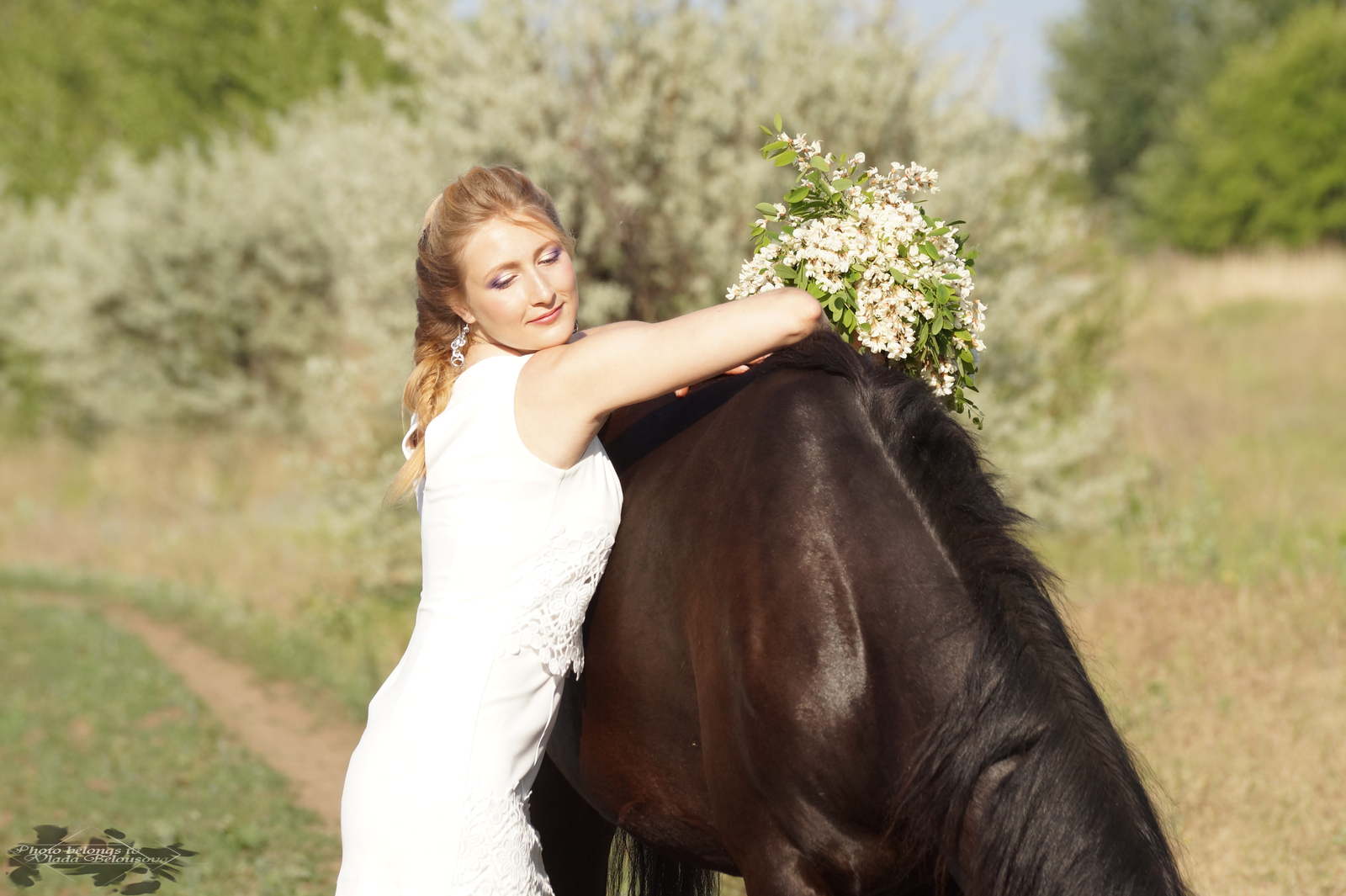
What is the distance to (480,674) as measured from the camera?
2328mm

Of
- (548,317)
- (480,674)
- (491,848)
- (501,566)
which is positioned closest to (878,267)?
(548,317)

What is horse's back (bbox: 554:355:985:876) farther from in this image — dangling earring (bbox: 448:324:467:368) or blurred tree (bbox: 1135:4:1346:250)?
blurred tree (bbox: 1135:4:1346:250)

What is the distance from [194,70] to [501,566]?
83.2 ft

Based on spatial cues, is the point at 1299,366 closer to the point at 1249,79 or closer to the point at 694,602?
the point at 1249,79

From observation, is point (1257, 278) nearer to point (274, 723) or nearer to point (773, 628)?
point (274, 723)

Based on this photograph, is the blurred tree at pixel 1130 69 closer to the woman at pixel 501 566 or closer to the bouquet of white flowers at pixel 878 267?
the bouquet of white flowers at pixel 878 267

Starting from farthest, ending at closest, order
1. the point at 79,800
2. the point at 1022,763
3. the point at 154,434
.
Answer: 1. the point at 154,434
2. the point at 79,800
3. the point at 1022,763

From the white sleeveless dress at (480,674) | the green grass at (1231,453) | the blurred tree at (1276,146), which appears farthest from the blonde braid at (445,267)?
the blurred tree at (1276,146)

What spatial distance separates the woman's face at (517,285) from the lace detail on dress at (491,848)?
36.0 inches

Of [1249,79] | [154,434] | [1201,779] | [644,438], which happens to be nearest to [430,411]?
[644,438]

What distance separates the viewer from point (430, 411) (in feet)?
8.69

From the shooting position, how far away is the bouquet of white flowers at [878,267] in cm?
250

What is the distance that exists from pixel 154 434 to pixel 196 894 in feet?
46.8

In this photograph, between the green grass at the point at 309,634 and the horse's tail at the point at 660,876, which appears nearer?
the horse's tail at the point at 660,876
